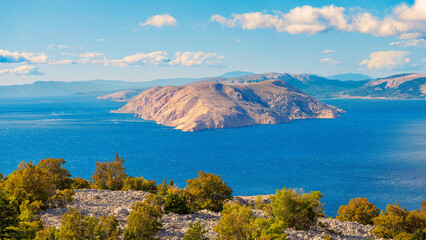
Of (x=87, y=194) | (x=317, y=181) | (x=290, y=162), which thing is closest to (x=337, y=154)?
(x=290, y=162)

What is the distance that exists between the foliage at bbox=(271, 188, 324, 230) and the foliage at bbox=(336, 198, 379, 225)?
15343 mm

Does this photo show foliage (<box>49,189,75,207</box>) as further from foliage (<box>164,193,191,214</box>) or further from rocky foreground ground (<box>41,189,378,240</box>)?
foliage (<box>164,193,191,214</box>)

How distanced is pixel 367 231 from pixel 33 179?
162 ft

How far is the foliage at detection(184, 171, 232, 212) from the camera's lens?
57250 mm

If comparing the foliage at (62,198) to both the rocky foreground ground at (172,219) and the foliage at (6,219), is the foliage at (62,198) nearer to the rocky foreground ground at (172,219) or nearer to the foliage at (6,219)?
the rocky foreground ground at (172,219)

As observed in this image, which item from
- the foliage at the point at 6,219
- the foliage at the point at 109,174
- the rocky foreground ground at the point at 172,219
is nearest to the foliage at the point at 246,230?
the rocky foreground ground at the point at 172,219

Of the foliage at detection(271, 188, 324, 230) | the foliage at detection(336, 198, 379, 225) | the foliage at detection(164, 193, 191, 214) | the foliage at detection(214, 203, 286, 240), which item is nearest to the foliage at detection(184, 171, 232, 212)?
the foliage at detection(164, 193, 191, 214)

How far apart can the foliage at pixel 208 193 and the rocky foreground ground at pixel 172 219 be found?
122 inches

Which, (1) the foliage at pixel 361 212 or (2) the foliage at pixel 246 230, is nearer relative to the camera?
(2) the foliage at pixel 246 230

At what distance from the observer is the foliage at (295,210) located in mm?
48094

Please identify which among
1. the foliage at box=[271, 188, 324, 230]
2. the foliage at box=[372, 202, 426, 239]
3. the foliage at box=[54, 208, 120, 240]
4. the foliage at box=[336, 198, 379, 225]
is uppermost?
the foliage at box=[54, 208, 120, 240]

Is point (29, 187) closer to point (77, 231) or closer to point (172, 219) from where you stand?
point (77, 231)

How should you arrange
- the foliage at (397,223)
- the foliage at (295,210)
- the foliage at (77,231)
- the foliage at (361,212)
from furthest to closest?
the foliage at (361,212) < the foliage at (295,210) < the foliage at (397,223) < the foliage at (77,231)

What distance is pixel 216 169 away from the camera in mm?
165875
